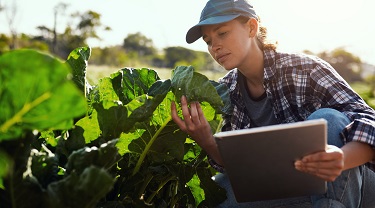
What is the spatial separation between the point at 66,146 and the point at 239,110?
1.06m

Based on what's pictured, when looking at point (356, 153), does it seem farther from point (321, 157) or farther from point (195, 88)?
point (195, 88)

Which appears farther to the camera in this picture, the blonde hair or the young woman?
the blonde hair

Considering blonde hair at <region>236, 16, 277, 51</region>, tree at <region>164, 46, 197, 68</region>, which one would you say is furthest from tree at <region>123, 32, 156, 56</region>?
blonde hair at <region>236, 16, 277, 51</region>

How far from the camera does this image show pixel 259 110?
2.37 metres

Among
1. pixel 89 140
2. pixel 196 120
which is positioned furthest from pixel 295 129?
pixel 89 140

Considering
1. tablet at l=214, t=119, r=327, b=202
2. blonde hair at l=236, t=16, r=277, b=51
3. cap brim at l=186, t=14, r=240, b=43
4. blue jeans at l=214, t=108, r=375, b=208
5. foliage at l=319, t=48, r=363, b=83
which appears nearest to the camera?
tablet at l=214, t=119, r=327, b=202

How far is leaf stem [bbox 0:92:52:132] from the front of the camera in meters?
1.01

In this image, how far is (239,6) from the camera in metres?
2.23

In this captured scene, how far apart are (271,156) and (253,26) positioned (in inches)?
38.4

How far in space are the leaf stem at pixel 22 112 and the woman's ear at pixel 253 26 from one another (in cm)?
146

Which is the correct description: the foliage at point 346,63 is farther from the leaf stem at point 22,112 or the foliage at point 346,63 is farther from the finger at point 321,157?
the leaf stem at point 22,112

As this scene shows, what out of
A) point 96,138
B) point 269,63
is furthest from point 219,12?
point 96,138

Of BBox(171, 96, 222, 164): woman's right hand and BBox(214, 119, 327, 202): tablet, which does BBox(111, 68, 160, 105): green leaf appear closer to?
BBox(171, 96, 222, 164): woman's right hand

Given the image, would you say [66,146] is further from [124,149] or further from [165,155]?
[165,155]
